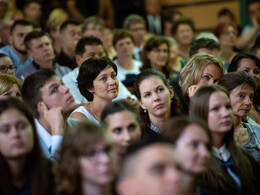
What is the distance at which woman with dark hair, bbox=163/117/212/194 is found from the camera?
6.72 feet

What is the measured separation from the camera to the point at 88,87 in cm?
342

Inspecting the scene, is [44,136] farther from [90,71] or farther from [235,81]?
[235,81]

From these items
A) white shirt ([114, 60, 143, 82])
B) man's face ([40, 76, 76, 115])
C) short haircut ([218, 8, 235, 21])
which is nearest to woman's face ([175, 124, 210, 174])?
man's face ([40, 76, 76, 115])

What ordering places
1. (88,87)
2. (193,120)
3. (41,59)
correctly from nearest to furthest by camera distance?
(193,120), (88,87), (41,59)

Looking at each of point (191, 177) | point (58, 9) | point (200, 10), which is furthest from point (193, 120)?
point (200, 10)

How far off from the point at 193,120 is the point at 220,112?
1.32ft

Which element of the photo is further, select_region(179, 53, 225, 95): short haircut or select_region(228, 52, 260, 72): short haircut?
select_region(228, 52, 260, 72): short haircut

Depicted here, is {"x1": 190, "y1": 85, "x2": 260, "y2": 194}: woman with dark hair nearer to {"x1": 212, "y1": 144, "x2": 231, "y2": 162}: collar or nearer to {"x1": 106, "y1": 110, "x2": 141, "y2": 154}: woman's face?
{"x1": 212, "y1": 144, "x2": 231, "y2": 162}: collar

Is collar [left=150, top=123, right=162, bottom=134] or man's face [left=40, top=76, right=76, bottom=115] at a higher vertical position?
man's face [left=40, top=76, right=76, bottom=115]

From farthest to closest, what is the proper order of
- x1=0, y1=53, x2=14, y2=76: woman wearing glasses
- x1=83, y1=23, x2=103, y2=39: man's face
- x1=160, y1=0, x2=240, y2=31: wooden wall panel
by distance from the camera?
1. x1=160, y1=0, x2=240, y2=31: wooden wall panel
2. x1=83, y1=23, x2=103, y2=39: man's face
3. x1=0, y1=53, x2=14, y2=76: woman wearing glasses

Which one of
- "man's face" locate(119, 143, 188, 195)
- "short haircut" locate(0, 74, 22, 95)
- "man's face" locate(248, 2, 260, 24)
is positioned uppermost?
"short haircut" locate(0, 74, 22, 95)

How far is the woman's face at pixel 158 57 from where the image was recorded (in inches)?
192

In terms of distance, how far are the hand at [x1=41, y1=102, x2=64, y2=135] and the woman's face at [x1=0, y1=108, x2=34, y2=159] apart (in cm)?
56

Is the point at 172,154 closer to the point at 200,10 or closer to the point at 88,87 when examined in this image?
the point at 88,87
